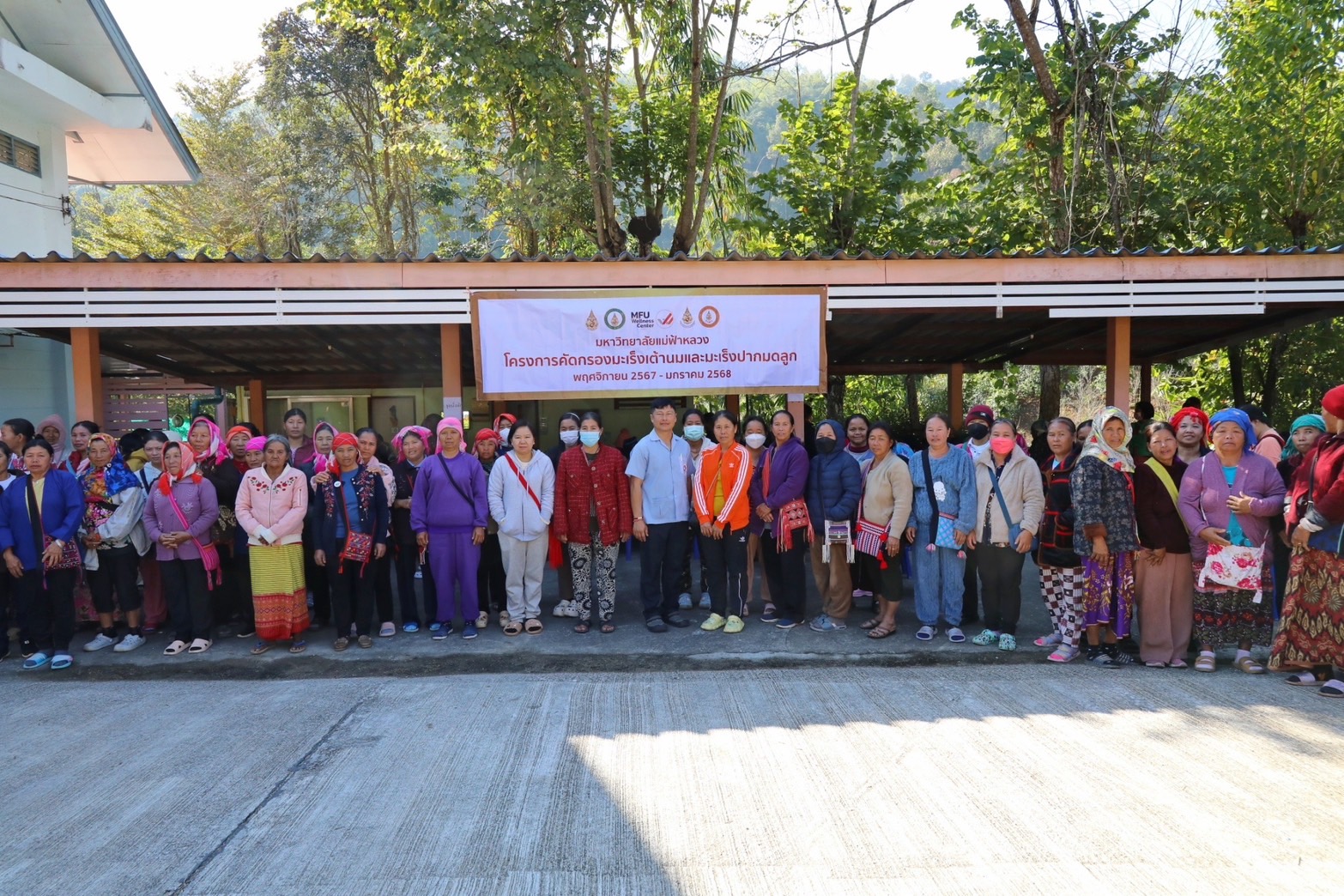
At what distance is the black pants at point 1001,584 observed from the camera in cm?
Answer: 603

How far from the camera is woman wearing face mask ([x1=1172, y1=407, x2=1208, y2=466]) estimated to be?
5707 millimetres

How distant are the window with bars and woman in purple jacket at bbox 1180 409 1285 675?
1353 cm

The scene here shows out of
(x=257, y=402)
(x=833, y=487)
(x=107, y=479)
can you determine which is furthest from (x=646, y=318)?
(x=257, y=402)

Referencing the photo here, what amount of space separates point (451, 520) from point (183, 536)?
1.83 metres

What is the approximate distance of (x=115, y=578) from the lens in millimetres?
6344

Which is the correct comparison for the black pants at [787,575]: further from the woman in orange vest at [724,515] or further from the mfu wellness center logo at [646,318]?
the mfu wellness center logo at [646,318]

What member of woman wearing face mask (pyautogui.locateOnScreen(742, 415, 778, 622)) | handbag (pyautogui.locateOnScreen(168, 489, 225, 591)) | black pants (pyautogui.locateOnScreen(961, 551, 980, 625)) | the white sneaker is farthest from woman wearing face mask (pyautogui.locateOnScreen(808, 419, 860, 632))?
the white sneaker

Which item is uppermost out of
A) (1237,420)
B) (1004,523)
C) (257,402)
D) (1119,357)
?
(1119,357)

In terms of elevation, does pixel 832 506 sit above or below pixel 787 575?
above

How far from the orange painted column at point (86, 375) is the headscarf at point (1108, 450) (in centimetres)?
795

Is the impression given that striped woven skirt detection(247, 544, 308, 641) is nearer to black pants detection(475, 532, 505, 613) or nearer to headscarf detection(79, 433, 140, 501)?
headscarf detection(79, 433, 140, 501)

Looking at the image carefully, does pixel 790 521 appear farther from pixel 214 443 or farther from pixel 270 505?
pixel 214 443

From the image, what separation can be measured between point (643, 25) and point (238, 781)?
1439 centimetres

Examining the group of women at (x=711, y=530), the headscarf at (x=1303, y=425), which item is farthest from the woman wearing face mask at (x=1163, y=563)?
the headscarf at (x=1303, y=425)
